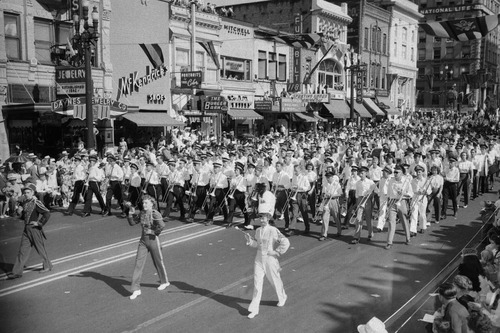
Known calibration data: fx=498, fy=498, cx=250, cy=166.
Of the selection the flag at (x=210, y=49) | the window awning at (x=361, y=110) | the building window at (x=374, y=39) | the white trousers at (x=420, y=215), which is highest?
the building window at (x=374, y=39)

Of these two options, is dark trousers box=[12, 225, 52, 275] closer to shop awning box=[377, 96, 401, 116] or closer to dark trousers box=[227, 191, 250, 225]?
dark trousers box=[227, 191, 250, 225]

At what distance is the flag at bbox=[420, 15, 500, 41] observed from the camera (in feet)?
59.5

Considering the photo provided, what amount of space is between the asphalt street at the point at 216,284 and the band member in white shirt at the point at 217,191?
2.99 feet

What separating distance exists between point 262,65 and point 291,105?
3626 mm

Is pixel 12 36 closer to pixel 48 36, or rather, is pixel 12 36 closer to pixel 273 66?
pixel 48 36

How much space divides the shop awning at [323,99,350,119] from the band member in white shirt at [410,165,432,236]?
2870 cm

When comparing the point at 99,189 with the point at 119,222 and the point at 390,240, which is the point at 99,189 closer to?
the point at 119,222

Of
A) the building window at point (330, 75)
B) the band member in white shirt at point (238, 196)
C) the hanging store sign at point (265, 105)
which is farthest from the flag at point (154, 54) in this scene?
the building window at point (330, 75)

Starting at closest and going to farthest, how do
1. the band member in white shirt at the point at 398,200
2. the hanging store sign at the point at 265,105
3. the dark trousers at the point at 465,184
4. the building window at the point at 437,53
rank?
the band member in white shirt at the point at 398,200 < the dark trousers at the point at 465,184 < the hanging store sign at the point at 265,105 < the building window at the point at 437,53

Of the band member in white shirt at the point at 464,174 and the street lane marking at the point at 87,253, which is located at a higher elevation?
the band member in white shirt at the point at 464,174

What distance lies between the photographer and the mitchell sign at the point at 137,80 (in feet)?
84.9

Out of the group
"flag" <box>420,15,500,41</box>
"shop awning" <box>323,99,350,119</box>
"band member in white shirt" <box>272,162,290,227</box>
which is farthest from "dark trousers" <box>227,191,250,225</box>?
"shop awning" <box>323,99,350,119</box>

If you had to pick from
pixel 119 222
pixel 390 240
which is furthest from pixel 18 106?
pixel 390 240

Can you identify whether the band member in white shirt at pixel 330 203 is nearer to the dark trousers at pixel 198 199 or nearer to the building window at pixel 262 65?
the dark trousers at pixel 198 199
